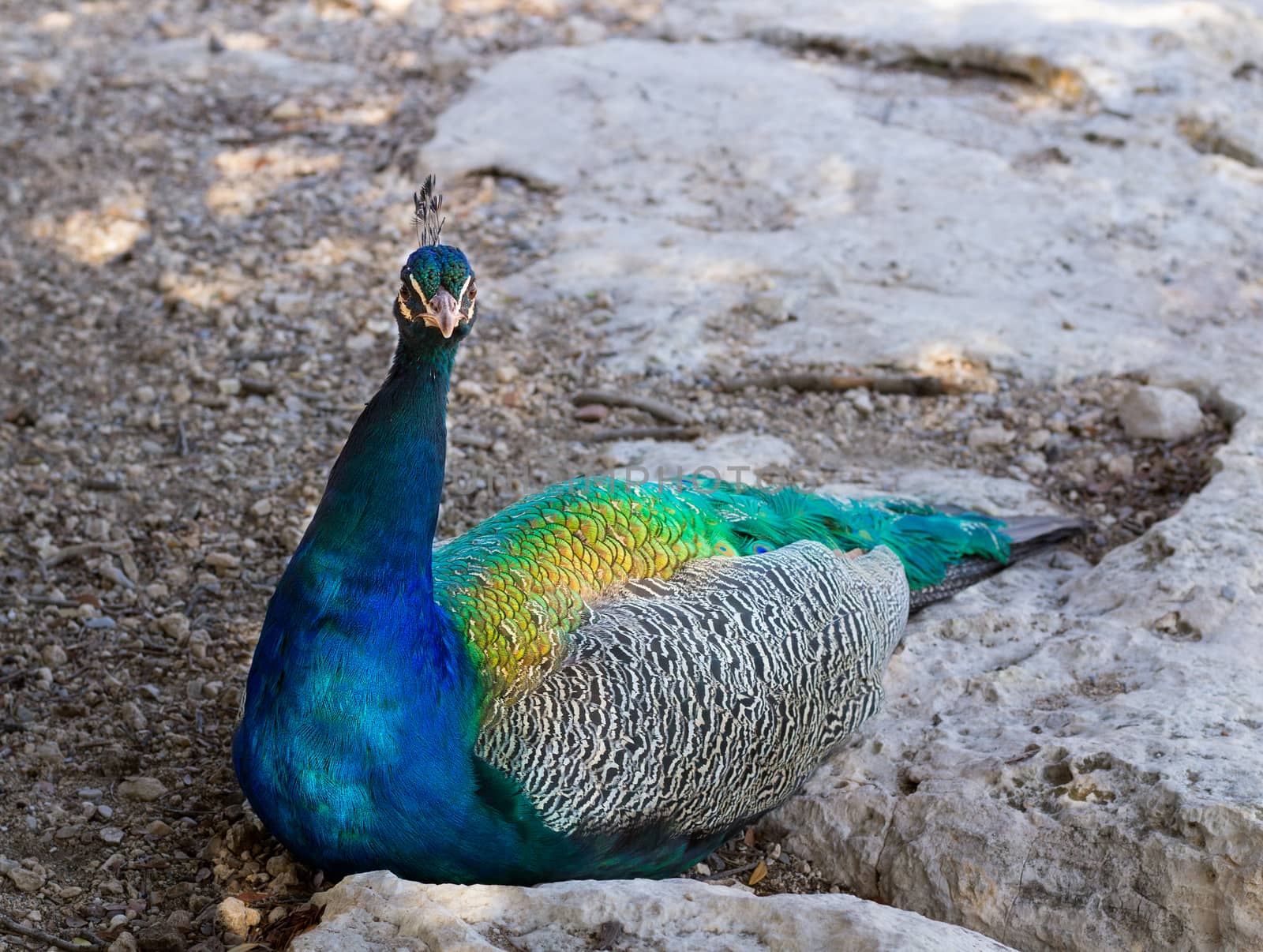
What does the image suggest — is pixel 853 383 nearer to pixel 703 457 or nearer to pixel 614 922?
pixel 703 457

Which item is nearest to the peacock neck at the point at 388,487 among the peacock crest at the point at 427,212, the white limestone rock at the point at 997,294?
the peacock crest at the point at 427,212

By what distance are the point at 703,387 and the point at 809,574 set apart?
1793mm

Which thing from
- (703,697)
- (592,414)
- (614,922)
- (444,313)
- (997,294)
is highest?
(444,313)

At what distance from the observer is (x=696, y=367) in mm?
5195

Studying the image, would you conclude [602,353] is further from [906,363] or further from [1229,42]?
[1229,42]

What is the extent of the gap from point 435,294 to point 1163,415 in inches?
118

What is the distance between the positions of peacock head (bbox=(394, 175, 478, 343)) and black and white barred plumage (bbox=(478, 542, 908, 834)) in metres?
0.78

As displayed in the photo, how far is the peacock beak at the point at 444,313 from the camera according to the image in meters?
2.71

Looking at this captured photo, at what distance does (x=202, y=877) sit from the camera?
312 cm

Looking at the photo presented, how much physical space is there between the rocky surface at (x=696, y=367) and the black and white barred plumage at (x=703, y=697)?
0.22 m

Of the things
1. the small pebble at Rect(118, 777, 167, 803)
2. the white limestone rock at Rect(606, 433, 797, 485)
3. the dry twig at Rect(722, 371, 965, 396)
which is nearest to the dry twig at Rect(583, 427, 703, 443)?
the white limestone rock at Rect(606, 433, 797, 485)

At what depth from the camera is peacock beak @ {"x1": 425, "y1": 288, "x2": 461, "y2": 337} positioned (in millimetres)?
2715

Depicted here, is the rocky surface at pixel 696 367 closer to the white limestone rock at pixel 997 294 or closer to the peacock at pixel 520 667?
the white limestone rock at pixel 997 294

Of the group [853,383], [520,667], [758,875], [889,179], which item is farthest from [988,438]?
[520,667]
